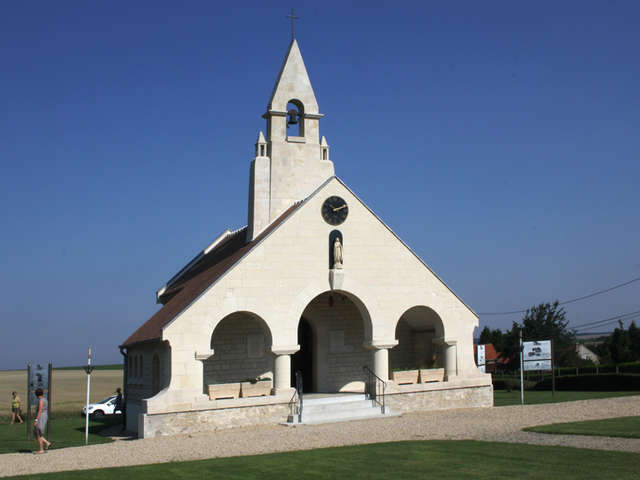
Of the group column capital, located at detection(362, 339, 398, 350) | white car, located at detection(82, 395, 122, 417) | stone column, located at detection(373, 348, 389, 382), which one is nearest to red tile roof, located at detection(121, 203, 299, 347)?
column capital, located at detection(362, 339, 398, 350)

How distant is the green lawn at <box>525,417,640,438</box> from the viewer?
1656 centimetres

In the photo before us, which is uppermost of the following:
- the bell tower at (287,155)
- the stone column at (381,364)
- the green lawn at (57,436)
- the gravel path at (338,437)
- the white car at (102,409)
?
the bell tower at (287,155)

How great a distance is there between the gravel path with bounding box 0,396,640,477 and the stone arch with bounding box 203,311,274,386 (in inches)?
131

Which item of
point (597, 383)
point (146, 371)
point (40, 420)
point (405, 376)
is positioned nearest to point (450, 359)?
point (405, 376)

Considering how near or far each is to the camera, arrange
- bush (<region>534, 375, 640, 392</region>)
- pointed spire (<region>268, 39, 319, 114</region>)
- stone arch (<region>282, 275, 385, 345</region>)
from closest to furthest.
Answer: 1. stone arch (<region>282, 275, 385, 345</region>)
2. pointed spire (<region>268, 39, 319, 114</region>)
3. bush (<region>534, 375, 640, 392</region>)

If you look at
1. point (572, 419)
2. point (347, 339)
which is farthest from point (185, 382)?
point (572, 419)

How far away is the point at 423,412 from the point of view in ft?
81.7

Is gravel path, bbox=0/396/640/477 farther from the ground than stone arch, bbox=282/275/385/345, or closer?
closer

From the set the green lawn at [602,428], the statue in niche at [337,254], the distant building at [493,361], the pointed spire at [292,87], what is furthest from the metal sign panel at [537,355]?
the distant building at [493,361]

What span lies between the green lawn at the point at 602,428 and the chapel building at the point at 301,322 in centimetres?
694

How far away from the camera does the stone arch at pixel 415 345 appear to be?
2783 centimetres

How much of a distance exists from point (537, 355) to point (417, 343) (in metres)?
5.43

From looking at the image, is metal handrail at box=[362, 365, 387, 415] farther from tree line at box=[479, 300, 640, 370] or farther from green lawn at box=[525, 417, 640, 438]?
tree line at box=[479, 300, 640, 370]

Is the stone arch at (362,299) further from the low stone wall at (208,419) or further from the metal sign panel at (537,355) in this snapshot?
the metal sign panel at (537,355)
